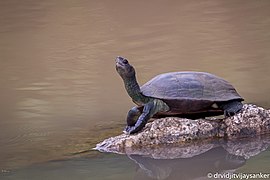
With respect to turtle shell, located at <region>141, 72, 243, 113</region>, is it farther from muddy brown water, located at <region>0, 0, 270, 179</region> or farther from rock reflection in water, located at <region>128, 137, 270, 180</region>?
muddy brown water, located at <region>0, 0, 270, 179</region>

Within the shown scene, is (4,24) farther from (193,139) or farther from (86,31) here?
(193,139)

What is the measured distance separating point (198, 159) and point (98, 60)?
4.79 m

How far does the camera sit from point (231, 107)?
13.5ft

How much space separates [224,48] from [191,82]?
430 cm

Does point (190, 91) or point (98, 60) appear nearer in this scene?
point (190, 91)

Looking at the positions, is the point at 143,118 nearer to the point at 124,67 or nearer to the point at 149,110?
the point at 149,110

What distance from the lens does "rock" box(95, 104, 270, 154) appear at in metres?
3.98

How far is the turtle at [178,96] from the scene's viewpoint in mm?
4004

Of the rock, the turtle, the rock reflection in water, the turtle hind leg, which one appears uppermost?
the turtle

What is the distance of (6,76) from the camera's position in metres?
7.75

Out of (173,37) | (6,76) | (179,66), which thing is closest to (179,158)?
(179,66)

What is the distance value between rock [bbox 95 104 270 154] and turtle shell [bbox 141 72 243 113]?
0.11 meters

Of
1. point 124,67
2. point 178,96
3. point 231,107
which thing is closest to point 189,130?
point 178,96

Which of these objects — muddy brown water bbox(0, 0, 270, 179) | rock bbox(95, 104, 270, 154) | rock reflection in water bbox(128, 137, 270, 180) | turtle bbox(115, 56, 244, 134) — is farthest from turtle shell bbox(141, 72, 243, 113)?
muddy brown water bbox(0, 0, 270, 179)
